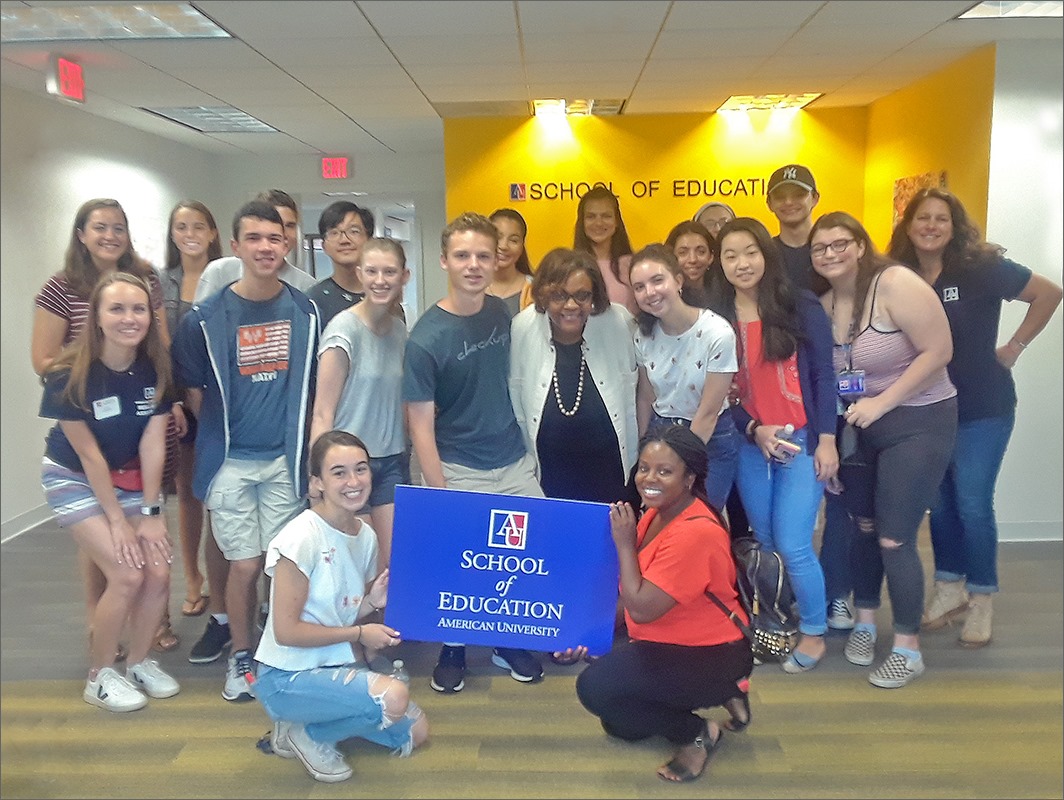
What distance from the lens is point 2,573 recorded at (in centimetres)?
409

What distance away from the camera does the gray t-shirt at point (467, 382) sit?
8.75ft

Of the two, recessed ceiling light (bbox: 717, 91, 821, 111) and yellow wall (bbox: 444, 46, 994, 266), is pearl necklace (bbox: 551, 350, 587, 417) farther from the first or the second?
recessed ceiling light (bbox: 717, 91, 821, 111)

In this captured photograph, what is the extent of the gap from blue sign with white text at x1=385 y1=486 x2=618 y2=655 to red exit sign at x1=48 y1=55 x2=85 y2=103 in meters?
3.66

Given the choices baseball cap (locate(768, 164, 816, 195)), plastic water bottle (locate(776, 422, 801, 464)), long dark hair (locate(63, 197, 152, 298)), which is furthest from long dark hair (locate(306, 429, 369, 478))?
baseball cap (locate(768, 164, 816, 195))

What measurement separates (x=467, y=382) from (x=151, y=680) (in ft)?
4.99

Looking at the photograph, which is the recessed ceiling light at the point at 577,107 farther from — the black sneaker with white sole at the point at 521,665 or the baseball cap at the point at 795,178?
the black sneaker with white sole at the point at 521,665

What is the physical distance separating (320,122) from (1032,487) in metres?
5.86

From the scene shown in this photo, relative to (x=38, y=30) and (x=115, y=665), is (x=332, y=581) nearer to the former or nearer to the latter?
(x=115, y=665)

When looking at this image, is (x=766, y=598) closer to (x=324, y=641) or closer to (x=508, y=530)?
(x=508, y=530)

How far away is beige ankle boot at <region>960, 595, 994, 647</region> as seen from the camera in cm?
311

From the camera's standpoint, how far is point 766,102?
20.3ft

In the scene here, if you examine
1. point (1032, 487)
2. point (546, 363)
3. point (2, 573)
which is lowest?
point (2, 573)

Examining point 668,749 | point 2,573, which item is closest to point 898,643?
point 668,749

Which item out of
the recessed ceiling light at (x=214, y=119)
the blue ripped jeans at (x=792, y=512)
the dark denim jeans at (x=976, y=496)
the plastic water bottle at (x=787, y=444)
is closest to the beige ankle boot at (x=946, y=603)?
the dark denim jeans at (x=976, y=496)
